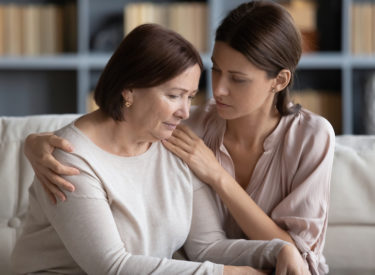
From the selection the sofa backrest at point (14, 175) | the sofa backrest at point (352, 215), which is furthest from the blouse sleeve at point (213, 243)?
the sofa backrest at point (14, 175)

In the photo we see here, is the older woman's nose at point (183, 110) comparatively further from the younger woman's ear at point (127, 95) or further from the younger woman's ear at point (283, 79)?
the younger woman's ear at point (283, 79)

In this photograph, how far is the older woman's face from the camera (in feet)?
5.36

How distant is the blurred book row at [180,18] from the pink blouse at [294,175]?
237cm

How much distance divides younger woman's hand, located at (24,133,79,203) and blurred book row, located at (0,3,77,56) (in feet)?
8.85

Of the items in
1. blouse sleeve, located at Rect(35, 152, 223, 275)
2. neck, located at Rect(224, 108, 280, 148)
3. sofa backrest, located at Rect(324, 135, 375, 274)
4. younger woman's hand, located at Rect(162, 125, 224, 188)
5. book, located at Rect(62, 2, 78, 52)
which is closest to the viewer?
blouse sleeve, located at Rect(35, 152, 223, 275)

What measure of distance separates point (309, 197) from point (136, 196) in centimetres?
46

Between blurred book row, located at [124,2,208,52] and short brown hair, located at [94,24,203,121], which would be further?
blurred book row, located at [124,2,208,52]

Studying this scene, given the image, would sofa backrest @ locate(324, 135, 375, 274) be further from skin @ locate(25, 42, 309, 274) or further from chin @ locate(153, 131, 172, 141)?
chin @ locate(153, 131, 172, 141)

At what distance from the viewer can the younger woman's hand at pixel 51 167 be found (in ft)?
5.20

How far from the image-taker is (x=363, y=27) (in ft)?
14.0

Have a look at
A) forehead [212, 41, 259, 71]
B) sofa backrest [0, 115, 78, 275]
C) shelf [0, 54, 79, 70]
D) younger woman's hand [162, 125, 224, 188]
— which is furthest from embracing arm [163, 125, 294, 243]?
shelf [0, 54, 79, 70]

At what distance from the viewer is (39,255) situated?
1.72 metres

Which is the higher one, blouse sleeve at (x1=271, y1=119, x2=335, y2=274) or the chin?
the chin

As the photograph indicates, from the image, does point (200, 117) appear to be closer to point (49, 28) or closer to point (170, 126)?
point (170, 126)
